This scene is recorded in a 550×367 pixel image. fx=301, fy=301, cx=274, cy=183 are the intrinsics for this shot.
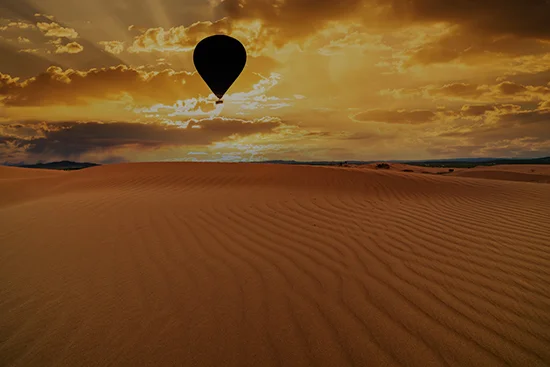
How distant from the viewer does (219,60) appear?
11.9 metres

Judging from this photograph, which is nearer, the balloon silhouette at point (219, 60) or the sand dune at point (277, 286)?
the sand dune at point (277, 286)

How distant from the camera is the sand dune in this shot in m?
2.10

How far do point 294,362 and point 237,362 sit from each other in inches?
Result: 14.7

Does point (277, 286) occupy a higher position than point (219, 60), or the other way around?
point (219, 60)

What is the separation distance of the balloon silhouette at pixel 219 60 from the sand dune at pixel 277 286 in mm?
7595

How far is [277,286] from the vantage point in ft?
9.58

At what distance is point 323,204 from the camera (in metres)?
6.82

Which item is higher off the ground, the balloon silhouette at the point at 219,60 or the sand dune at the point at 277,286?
the balloon silhouette at the point at 219,60

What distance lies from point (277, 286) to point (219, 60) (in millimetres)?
10909

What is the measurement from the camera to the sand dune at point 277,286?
210 centimetres

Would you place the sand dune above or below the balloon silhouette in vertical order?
below

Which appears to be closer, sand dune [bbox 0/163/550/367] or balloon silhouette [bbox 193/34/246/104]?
sand dune [bbox 0/163/550/367]

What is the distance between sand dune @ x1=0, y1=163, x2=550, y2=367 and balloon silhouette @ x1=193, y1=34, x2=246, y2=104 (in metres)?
7.59

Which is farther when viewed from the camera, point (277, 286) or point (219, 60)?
point (219, 60)
